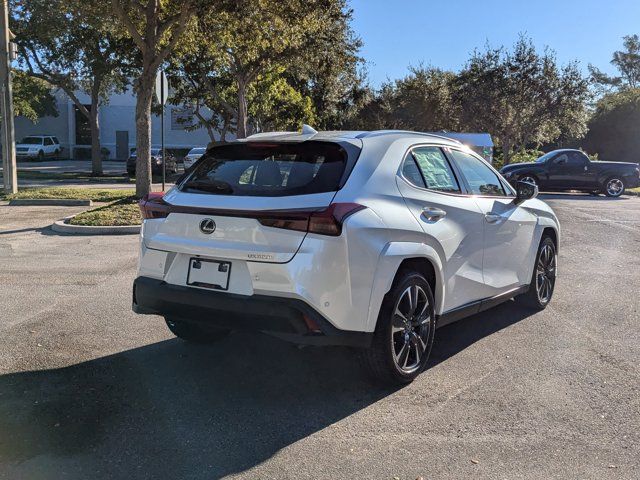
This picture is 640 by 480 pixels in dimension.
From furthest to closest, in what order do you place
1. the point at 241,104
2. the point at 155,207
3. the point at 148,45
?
the point at 241,104, the point at 148,45, the point at 155,207

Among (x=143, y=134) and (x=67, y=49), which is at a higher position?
(x=67, y=49)

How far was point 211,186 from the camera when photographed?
13.6 ft

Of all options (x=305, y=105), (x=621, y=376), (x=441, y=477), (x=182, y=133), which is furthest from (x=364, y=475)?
(x=182, y=133)

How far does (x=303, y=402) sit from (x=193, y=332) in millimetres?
1395

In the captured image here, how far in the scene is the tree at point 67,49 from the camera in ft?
70.4

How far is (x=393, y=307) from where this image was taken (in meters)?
4.02

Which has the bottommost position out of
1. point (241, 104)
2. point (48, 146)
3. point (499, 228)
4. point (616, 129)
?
point (499, 228)

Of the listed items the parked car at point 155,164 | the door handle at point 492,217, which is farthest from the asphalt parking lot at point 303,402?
the parked car at point 155,164

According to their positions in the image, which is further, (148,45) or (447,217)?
(148,45)

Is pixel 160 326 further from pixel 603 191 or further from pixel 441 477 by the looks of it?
pixel 603 191

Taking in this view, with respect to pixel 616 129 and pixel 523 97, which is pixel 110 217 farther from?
pixel 616 129

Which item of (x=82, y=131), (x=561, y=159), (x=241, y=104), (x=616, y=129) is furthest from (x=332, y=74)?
(x=82, y=131)

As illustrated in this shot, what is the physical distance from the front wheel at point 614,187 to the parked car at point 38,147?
1596 inches

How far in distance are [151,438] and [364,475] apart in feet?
4.09
